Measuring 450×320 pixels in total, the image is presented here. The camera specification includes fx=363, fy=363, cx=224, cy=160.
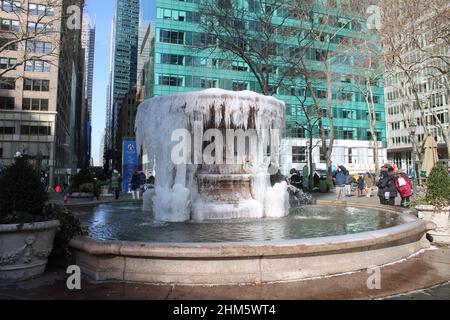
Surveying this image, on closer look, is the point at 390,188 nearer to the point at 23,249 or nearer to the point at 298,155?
the point at 23,249

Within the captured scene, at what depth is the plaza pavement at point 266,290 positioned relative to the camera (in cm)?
416

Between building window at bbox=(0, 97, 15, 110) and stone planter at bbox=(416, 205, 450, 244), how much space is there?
55.8m

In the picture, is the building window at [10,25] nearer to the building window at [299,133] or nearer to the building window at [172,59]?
the building window at [172,59]

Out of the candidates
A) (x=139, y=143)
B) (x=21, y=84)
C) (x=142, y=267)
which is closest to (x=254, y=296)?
(x=142, y=267)

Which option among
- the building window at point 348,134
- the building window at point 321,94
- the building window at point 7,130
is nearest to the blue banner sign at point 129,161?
the building window at point 7,130

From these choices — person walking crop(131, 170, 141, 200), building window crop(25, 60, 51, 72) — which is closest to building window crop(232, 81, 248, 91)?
building window crop(25, 60, 51, 72)

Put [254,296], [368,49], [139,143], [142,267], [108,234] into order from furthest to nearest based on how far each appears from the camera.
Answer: [368,49], [139,143], [108,234], [142,267], [254,296]

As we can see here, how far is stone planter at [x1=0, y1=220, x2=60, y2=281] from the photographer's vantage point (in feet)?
15.5

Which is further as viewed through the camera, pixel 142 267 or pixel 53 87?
pixel 53 87

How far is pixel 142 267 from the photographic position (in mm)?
4660

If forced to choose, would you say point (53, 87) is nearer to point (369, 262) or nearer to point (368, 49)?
point (368, 49)

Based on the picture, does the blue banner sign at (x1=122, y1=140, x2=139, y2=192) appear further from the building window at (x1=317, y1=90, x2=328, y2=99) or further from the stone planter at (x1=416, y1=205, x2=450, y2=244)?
the building window at (x1=317, y1=90, x2=328, y2=99)

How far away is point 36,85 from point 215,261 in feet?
A: 186

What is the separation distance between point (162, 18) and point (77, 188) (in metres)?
40.7
